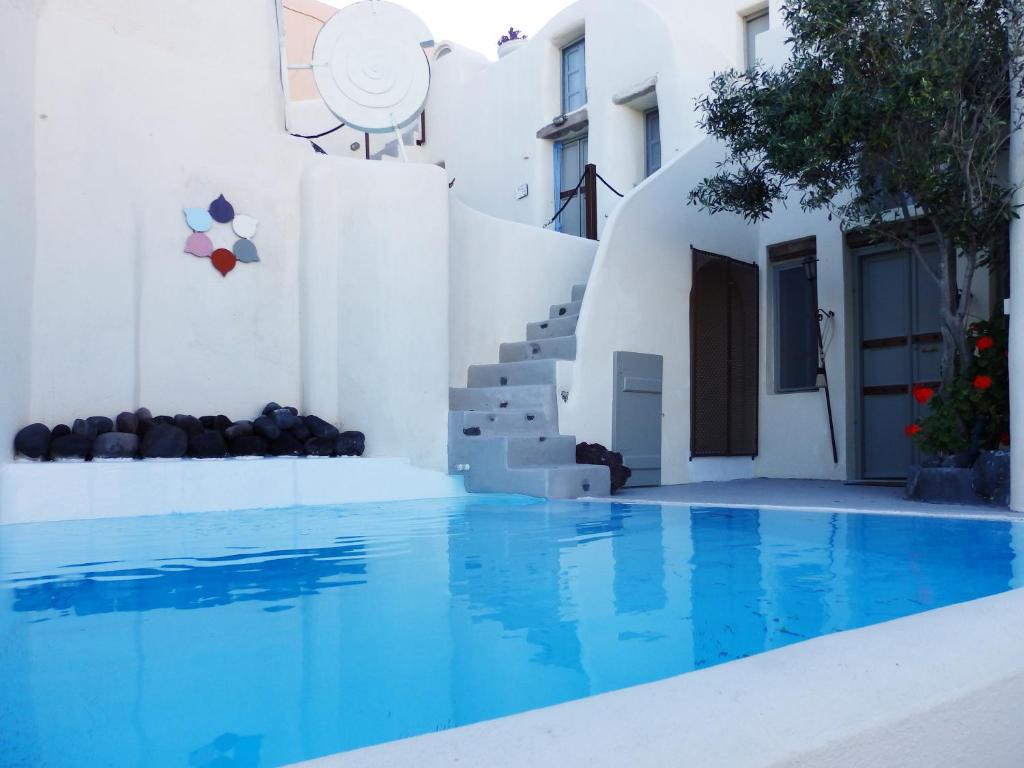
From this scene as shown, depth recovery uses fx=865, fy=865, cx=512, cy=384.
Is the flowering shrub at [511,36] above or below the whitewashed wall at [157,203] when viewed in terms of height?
above

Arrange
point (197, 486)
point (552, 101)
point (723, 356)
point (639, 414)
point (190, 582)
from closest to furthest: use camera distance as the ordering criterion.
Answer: point (190, 582)
point (197, 486)
point (639, 414)
point (723, 356)
point (552, 101)

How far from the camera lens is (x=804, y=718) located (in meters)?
1.37

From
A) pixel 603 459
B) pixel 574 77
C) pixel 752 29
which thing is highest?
pixel 752 29

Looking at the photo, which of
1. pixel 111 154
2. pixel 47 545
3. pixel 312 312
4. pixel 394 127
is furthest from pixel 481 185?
pixel 47 545

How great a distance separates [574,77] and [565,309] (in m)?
5.39

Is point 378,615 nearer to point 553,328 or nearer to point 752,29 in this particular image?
point 553,328

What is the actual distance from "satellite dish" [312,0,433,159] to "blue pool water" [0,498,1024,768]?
182 inches

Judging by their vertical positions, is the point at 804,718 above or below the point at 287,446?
below

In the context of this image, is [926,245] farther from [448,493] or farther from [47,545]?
[47,545]

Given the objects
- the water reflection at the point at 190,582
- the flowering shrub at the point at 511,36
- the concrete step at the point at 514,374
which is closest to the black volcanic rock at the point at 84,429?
the water reflection at the point at 190,582

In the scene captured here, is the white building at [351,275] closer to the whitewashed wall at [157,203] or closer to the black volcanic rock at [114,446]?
the whitewashed wall at [157,203]

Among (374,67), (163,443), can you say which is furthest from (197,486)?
(374,67)

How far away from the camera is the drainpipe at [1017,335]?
19.4ft

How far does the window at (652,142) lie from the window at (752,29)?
1.41 m
